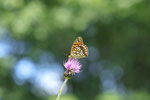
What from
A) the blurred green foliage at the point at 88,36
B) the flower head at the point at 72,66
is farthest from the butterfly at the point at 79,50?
the blurred green foliage at the point at 88,36

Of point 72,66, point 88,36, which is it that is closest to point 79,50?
point 72,66

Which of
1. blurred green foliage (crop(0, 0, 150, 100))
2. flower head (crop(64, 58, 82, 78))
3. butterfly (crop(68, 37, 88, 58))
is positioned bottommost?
flower head (crop(64, 58, 82, 78))

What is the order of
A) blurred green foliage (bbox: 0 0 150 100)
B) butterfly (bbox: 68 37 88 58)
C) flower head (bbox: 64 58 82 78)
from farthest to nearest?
blurred green foliage (bbox: 0 0 150 100)
butterfly (bbox: 68 37 88 58)
flower head (bbox: 64 58 82 78)

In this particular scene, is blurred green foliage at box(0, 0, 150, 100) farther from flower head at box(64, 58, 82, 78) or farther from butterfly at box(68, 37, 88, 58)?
flower head at box(64, 58, 82, 78)

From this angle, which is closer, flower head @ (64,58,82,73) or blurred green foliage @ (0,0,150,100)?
flower head @ (64,58,82,73)

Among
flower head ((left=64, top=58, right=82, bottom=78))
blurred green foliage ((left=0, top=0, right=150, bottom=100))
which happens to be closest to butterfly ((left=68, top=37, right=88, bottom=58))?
flower head ((left=64, top=58, right=82, bottom=78))

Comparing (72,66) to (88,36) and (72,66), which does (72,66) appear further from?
(88,36)

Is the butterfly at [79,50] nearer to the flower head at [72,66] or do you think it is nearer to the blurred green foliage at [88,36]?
the flower head at [72,66]

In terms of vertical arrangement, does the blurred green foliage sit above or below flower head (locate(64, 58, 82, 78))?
above

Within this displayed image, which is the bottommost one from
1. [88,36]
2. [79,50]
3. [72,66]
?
[72,66]
